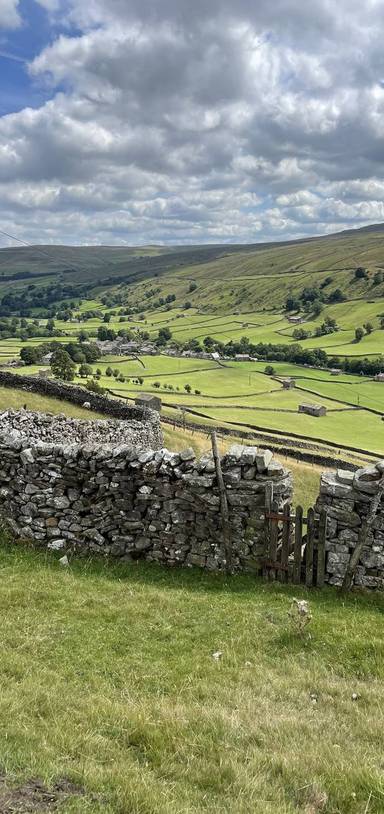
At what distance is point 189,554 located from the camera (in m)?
13.1

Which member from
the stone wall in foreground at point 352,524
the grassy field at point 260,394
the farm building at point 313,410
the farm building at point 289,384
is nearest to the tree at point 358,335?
the grassy field at point 260,394

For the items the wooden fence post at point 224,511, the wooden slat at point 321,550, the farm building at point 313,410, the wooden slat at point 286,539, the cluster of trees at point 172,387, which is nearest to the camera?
the wooden slat at point 321,550

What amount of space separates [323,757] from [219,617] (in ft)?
14.1

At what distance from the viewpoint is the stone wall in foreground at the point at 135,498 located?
41.0 feet

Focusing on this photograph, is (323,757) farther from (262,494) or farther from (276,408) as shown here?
(276,408)

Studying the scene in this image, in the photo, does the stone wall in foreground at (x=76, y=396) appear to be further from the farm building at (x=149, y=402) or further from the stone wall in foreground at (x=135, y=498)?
the farm building at (x=149, y=402)

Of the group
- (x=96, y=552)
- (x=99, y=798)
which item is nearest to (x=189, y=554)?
(x=96, y=552)

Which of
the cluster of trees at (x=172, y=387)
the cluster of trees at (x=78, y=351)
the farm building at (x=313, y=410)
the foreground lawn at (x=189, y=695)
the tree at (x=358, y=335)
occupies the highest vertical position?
the tree at (x=358, y=335)

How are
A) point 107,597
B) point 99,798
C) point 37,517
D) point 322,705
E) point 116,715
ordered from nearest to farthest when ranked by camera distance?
1. point 99,798
2. point 116,715
3. point 322,705
4. point 107,597
5. point 37,517

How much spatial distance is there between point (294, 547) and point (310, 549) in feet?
1.25

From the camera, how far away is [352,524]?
464 inches

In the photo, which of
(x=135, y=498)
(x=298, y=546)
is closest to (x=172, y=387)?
(x=135, y=498)

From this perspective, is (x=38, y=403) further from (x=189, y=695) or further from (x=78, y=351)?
(x=78, y=351)

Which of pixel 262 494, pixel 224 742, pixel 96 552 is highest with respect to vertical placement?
pixel 262 494
